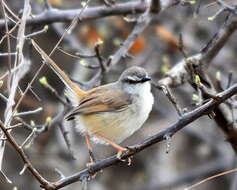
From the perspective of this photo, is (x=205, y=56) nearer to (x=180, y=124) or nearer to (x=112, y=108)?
(x=112, y=108)

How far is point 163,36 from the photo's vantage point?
8414 mm

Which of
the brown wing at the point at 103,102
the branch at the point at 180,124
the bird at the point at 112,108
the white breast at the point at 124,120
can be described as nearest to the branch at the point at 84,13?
the bird at the point at 112,108

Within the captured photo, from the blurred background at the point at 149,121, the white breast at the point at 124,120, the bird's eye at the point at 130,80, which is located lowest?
the white breast at the point at 124,120

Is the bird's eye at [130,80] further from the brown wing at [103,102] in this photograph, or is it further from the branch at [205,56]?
the branch at [205,56]

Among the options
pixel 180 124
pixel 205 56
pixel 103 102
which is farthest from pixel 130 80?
pixel 180 124

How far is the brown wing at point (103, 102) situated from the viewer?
210 inches

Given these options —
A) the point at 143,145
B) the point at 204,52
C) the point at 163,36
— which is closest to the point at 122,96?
the point at 204,52

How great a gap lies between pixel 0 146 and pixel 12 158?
5.83 m

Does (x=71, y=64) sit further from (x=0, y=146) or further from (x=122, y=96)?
(x=0, y=146)

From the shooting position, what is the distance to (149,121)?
30.3ft

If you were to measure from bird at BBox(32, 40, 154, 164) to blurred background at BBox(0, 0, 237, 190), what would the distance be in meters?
2.45

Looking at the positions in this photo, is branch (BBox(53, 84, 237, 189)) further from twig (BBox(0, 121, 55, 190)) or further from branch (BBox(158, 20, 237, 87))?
branch (BBox(158, 20, 237, 87))

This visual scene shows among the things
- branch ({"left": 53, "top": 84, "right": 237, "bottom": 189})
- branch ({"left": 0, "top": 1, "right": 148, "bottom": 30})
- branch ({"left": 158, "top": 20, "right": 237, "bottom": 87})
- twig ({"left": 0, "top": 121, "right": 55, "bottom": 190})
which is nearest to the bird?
branch ({"left": 158, "top": 20, "right": 237, "bottom": 87})

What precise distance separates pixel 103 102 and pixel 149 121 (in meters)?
3.89
